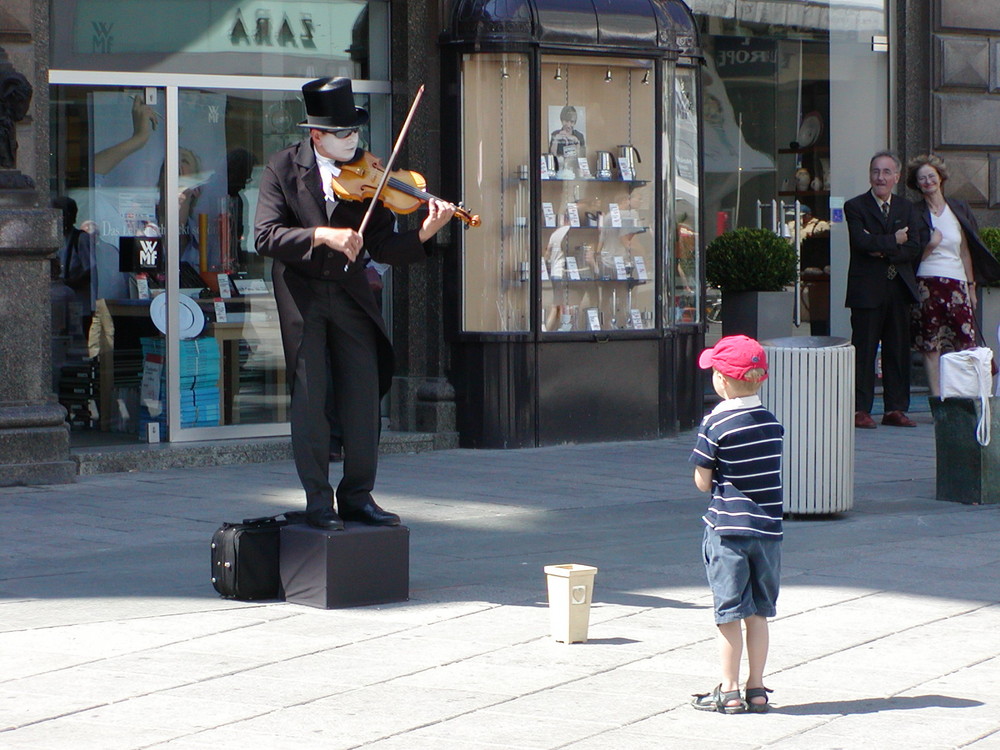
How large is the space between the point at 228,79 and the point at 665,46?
3093mm

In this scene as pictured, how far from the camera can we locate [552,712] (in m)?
4.91

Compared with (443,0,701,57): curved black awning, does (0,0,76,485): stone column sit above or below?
below

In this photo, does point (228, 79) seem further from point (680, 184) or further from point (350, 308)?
point (350, 308)

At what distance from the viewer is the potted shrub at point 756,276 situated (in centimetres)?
1298

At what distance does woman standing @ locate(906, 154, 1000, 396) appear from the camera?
1240 centimetres

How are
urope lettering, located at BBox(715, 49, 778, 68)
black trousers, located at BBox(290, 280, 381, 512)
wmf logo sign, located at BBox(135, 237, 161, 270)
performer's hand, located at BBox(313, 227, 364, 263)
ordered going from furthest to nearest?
urope lettering, located at BBox(715, 49, 778, 68) < wmf logo sign, located at BBox(135, 237, 161, 270) < black trousers, located at BBox(290, 280, 381, 512) < performer's hand, located at BBox(313, 227, 364, 263)

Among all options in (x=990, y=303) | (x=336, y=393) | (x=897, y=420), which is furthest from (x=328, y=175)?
(x=990, y=303)

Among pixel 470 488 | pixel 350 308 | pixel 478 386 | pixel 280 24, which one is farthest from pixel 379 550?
pixel 280 24

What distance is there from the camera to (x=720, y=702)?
4.93 metres

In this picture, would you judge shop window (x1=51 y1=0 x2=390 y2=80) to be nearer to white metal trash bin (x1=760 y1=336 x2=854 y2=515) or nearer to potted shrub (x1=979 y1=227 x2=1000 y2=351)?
white metal trash bin (x1=760 y1=336 x2=854 y2=515)

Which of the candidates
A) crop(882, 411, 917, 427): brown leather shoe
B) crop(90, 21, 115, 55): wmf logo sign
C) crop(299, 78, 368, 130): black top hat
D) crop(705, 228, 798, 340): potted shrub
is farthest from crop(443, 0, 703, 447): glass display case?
crop(299, 78, 368, 130): black top hat

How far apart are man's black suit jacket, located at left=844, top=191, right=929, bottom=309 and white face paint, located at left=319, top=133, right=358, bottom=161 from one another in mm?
6723

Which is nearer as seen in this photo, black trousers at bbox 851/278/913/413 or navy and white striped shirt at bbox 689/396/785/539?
navy and white striped shirt at bbox 689/396/785/539

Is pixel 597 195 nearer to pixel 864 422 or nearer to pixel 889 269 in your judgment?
pixel 889 269
